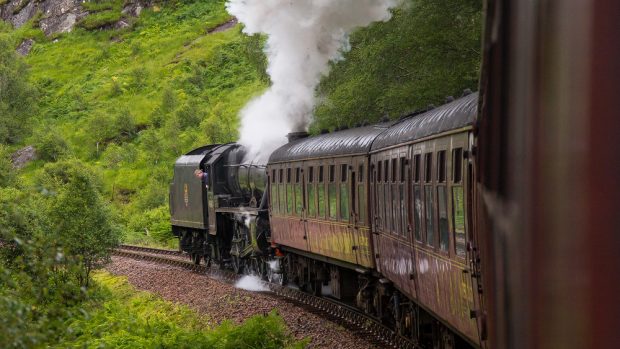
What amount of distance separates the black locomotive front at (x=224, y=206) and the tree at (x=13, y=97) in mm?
45290

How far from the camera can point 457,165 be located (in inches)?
277

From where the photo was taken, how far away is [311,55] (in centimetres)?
2477

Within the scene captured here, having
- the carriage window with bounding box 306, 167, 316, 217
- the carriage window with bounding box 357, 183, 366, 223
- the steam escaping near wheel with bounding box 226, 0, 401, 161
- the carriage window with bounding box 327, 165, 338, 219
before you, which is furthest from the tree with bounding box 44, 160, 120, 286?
the carriage window with bounding box 357, 183, 366, 223

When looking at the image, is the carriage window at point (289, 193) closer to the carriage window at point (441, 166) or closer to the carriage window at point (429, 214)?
the carriage window at point (429, 214)

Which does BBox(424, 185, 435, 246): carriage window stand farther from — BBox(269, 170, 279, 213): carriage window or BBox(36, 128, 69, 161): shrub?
BBox(36, 128, 69, 161): shrub

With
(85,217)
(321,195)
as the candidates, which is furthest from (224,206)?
(321,195)

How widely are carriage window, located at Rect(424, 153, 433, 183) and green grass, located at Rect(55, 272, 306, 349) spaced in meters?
3.63

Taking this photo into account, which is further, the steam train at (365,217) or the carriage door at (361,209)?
the carriage door at (361,209)

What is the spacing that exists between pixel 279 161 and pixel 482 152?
58.2ft

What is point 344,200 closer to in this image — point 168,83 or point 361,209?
point 361,209

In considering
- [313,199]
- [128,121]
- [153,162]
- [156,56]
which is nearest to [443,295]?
[313,199]

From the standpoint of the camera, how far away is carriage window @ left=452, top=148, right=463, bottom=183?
6.88 metres

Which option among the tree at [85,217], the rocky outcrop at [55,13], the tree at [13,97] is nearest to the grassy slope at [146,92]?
the tree at [13,97]

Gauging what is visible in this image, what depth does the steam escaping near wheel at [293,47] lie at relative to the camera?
71.3 ft
